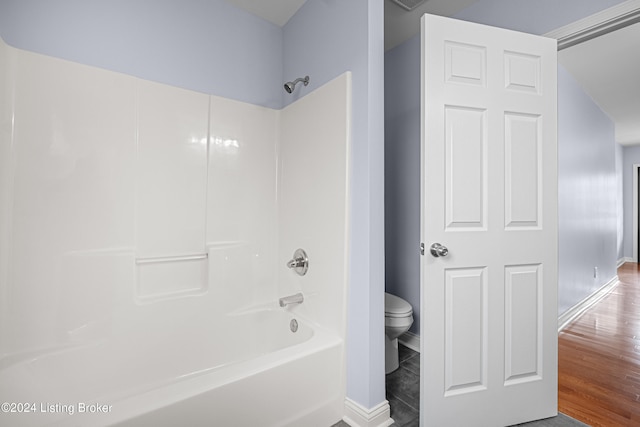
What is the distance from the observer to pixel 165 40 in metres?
1.76

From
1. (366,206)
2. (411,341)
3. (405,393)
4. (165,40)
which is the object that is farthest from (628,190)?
(165,40)

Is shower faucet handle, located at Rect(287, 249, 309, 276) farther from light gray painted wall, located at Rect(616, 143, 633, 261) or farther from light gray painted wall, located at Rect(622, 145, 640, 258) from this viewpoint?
light gray painted wall, located at Rect(622, 145, 640, 258)

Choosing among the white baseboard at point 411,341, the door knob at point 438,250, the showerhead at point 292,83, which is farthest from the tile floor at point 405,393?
the showerhead at point 292,83

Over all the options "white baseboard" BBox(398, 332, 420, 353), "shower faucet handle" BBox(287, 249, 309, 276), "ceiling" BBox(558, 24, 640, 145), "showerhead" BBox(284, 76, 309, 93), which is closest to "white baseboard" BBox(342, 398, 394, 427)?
"shower faucet handle" BBox(287, 249, 309, 276)

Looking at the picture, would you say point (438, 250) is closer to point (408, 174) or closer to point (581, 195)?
point (408, 174)

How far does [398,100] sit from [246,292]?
1.96 m

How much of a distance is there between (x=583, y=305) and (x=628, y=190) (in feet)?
15.4

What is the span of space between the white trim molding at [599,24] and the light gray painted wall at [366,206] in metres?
1.03

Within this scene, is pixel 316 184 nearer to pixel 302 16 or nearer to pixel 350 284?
pixel 350 284

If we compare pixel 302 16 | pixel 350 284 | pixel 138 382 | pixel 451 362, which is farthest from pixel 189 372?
pixel 302 16

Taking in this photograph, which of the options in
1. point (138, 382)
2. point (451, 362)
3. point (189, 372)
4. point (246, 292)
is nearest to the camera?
point (451, 362)

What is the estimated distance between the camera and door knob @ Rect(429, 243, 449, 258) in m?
1.39

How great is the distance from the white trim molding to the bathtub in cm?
208

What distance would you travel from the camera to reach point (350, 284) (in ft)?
5.12
